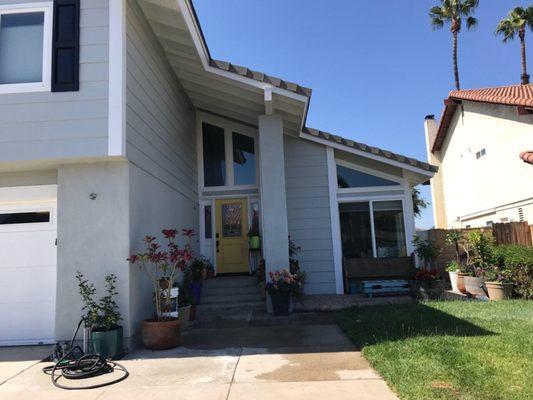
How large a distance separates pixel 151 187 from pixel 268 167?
8.22ft

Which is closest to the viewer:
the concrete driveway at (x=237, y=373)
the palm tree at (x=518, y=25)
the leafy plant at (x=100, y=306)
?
the concrete driveway at (x=237, y=373)

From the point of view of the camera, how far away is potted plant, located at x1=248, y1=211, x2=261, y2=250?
10742mm

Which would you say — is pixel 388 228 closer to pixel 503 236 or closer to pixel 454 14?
pixel 503 236

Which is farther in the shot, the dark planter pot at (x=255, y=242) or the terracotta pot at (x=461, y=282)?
the dark planter pot at (x=255, y=242)

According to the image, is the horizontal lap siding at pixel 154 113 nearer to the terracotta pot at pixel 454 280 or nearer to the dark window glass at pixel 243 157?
the dark window glass at pixel 243 157

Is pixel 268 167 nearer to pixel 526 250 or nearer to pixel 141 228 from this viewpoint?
pixel 141 228

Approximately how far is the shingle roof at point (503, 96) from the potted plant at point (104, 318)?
10.6 metres

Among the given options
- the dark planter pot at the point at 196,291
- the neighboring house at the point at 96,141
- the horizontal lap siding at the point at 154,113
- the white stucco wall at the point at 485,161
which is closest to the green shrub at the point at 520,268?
the white stucco wall at the point at 485,161

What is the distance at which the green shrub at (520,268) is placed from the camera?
878 centimetres

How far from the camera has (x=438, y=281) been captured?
371 inches

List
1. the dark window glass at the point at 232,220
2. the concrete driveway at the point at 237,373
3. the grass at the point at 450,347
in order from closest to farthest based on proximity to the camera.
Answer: the grass at the point at 450,347 → the concrete driveway at the point at 237,373 → the dark window glass at the point at 232,220

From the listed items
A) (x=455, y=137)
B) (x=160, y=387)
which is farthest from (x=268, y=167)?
(x=455, y=137)

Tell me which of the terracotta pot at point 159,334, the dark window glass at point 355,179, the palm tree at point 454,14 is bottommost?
the terracotta pot at point 159,334

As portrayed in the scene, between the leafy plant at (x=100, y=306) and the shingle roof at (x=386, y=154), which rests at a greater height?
the shingle roof at (x=386, y=154)
